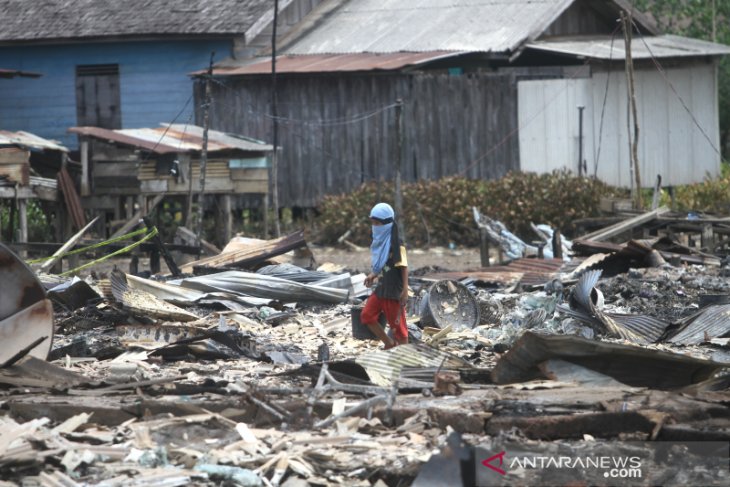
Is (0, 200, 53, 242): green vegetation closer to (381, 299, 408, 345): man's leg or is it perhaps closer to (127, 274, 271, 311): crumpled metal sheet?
(127, 274, 271, 311): crumpled metal sheet

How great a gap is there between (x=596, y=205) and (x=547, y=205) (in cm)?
80

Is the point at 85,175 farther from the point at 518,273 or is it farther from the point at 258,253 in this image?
the point at 518,273

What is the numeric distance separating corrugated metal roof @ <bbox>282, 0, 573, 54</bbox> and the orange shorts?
40.6ft

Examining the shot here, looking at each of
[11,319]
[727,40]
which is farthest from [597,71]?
[11,319]

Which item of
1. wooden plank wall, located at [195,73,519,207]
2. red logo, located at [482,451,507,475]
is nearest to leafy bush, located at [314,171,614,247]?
wooden plank wall, located at [195,73,519,207]

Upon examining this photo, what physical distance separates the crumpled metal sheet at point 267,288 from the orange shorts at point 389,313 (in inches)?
120

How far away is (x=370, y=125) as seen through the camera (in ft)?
79.3

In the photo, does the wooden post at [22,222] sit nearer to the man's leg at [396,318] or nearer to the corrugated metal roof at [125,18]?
the corrugated metal roof at [125,18]

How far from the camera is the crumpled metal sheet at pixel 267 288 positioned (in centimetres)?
1411

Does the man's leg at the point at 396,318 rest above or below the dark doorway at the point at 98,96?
below

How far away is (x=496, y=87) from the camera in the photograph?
2331 cm

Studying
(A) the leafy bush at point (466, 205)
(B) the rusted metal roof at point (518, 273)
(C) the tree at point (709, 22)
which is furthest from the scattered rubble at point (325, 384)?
(C) the tree at point (709, 22)

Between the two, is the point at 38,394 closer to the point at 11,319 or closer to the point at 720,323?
the point at 11,319

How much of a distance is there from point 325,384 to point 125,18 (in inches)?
763
